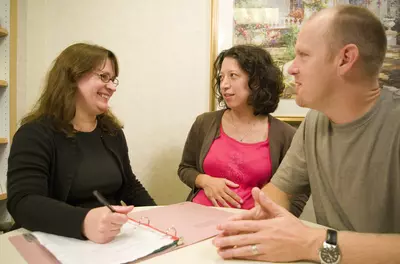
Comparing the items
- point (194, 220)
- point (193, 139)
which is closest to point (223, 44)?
point (193, 139)

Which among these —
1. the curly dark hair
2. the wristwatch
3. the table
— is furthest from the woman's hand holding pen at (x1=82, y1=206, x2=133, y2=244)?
the curly dark hair

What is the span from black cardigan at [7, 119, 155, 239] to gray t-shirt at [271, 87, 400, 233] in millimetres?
750

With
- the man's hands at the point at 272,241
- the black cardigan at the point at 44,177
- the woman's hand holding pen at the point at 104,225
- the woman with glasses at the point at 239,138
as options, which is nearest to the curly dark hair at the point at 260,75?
the woman with glasses at the point at 239,138

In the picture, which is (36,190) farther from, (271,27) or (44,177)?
(271,27)

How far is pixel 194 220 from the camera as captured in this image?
1.04 m

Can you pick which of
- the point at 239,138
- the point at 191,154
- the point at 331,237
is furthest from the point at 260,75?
the point at 331,237

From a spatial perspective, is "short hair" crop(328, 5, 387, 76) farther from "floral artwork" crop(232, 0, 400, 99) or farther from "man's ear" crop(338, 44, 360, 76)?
"floral artwork" crop(232, 0, 400, 99)

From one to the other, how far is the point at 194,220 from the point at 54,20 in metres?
1.83

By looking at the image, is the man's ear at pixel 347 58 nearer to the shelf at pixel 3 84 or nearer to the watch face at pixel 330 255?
the watch face at pixel 330 255

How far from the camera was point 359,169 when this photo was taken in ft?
3.05

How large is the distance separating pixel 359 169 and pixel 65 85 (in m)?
1.11

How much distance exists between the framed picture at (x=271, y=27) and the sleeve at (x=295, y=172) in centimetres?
69

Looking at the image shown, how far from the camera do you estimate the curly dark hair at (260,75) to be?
163 centimetres

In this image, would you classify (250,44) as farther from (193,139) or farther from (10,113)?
(10,113)
